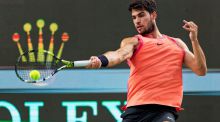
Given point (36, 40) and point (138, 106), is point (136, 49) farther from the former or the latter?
point (36, 40)

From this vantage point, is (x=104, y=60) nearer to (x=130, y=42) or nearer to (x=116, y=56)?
(x=116, y=56)

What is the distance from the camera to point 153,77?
442 cm

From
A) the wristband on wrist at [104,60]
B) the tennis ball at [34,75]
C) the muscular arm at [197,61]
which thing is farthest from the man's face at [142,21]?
the tennis ball at [34,75]

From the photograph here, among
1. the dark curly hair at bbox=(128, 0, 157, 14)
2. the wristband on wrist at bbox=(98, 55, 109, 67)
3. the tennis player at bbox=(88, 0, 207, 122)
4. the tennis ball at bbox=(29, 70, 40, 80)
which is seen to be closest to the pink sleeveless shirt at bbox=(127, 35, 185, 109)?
the tennis player at bbox=(88, 0, 207, 122)

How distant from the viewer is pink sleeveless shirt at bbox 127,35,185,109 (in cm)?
441

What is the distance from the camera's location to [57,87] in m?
6.07

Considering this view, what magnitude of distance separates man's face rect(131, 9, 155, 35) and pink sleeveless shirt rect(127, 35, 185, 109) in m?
0.10

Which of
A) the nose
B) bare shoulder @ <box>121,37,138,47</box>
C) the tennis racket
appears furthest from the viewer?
the nose

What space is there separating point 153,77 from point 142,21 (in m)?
0.44

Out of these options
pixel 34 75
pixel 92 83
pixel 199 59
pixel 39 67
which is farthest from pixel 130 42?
pixel 92 83

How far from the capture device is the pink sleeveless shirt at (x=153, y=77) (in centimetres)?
441

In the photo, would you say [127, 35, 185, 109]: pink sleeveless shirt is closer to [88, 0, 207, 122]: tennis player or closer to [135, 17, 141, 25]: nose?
[88, 0, 207, 122]: tennis player

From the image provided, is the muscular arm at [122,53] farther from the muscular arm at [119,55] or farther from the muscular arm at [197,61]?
the muscular arm at [197,61]

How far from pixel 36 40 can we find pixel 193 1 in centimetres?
163
